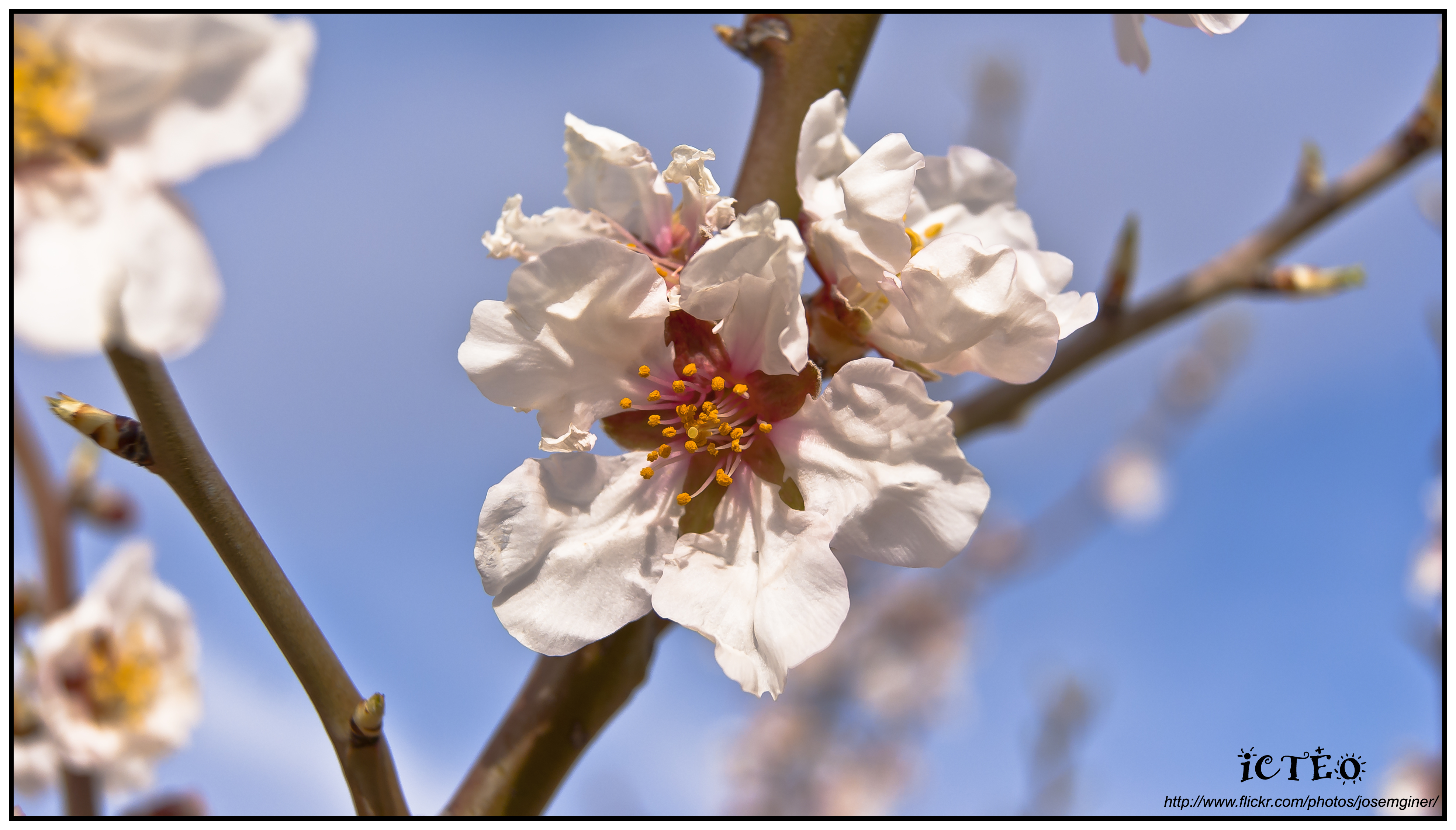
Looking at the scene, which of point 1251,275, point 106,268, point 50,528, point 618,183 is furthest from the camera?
point 50,528

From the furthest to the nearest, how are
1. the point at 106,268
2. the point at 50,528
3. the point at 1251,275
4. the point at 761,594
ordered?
the point at 50,528 < the point at 1251,275 < the point at 761,594 < the point at 106,268

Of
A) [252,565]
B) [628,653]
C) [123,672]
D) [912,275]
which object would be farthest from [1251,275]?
[123,672]

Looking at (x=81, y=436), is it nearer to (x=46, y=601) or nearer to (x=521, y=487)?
(x=521, y=487)

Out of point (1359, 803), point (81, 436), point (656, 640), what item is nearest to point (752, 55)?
point (656, 640)

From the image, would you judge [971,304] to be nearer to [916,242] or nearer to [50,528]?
[916,242]

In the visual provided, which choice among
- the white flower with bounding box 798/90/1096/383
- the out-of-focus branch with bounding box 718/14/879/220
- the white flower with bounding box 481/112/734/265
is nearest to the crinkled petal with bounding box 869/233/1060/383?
the white flower with bounding box 798/90/1096/383

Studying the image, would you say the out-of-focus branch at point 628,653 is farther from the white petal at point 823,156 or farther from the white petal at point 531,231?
the white petal at point 531,231

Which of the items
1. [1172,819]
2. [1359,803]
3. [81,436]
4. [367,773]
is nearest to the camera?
[81,436]
